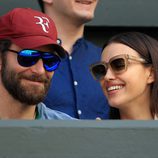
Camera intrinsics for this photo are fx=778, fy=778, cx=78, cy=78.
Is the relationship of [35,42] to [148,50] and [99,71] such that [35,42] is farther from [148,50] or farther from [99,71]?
[148,50]

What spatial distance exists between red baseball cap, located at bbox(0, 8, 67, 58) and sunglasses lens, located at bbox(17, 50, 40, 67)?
3cm

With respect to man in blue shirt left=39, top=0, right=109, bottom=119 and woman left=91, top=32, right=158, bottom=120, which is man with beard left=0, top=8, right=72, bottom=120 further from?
man in blue shirt left=39, top=0, right=109, bottom=119

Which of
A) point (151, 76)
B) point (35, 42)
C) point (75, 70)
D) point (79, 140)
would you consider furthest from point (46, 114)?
point (79, 140)

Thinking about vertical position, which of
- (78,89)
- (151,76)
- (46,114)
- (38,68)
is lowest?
(78,89)

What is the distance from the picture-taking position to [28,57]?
375 centimetres

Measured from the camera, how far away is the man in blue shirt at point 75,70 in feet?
14.1

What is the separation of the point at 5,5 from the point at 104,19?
2.20ft

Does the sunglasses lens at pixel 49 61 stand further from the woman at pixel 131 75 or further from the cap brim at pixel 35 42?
the woman at pixel 131 75

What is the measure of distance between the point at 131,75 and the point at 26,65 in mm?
515

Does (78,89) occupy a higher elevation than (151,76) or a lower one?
lower

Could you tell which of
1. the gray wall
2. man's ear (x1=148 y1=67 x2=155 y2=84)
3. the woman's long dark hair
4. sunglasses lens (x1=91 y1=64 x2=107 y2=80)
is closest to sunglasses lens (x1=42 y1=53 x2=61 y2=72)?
sunglasses lens (x1=91 y1=64 x2=107 y2=80)

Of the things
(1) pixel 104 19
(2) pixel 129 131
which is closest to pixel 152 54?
(2) pixel 129 131

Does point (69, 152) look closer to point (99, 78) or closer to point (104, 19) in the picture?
point (99, 78)

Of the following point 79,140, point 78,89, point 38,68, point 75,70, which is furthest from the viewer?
point 75,70
